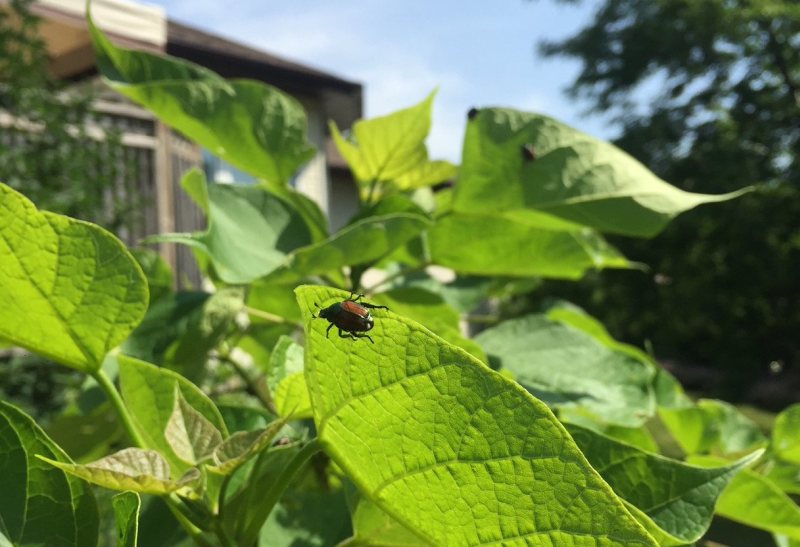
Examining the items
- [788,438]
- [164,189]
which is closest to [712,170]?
[164,189]

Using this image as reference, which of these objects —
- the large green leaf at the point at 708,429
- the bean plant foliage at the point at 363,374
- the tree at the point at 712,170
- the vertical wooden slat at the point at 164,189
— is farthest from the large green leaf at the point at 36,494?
the tree at the point at 712,170

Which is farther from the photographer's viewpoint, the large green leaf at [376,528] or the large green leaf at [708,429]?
the large green leaf at [708,429]

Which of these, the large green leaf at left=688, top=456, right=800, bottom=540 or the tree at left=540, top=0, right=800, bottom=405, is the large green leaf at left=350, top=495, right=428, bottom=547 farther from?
the tree at left=540, top=0, right=800, bottom=405

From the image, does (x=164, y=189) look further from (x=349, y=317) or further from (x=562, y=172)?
(x=349, y=317)

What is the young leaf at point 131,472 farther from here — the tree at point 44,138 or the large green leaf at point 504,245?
the tree at point 44,138

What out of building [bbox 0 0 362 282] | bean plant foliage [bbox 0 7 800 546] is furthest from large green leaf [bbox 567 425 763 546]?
building [bbox 0 0 362 282]

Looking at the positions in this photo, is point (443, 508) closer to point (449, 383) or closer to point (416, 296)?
point (449, 383)

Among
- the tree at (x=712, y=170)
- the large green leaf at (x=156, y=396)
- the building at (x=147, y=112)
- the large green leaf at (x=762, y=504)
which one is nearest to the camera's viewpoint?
the large green leaf at (x=156, y=396)
